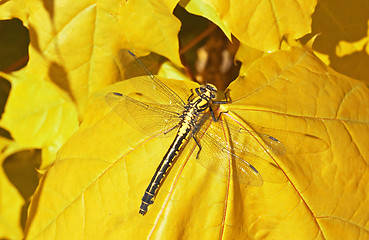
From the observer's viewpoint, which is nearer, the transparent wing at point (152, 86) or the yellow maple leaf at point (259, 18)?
the yellow maple leaf at point (259, 18)

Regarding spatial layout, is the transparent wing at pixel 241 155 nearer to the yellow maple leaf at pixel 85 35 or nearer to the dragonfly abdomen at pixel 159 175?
the dragonfly abdomen at pixel 159 175

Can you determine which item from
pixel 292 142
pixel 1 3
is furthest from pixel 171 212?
pixel 1 3

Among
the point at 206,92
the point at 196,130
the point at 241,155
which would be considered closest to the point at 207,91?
the point at 206,92

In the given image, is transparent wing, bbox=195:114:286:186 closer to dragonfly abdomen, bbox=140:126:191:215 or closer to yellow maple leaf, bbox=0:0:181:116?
dragonfly abdomen, bbox=140:126:191:215

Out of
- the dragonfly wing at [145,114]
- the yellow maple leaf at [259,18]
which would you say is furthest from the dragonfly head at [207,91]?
the yellow maple leaf at [259,18]

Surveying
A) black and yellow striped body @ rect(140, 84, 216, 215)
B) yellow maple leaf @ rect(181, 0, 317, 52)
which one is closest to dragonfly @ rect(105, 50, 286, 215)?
black and yellow striped body @ rect(140, 84, 216, 215)

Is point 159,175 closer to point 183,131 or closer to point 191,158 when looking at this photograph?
point 191,158
